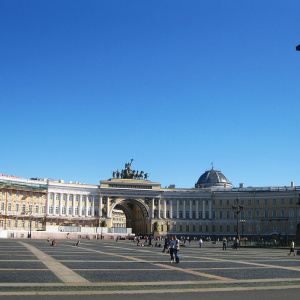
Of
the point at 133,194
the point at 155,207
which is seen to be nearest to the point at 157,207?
the point at 155,207

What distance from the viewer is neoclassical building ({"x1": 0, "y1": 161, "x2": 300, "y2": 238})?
107m

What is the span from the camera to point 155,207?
390 ft

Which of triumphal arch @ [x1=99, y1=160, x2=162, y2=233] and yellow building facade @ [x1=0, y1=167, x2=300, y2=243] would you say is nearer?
yellow building facade @ [x1=0, y1=167, x2=300, y2=243]

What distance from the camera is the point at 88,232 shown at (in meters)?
99.8

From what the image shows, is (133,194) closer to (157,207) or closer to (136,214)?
(157,207)

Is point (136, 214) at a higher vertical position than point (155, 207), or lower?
lower

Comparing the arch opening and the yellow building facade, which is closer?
the yellow building facade

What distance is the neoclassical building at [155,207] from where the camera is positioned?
4208 inches

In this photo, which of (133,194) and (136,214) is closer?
(133,194)

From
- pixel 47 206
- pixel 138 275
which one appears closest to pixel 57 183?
pixel 47 206

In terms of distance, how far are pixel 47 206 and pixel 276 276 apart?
9323cm

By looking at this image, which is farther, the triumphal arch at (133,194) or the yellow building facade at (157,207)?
the triumphal arch at (133,194)

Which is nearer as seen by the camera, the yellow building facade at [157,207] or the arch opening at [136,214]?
the yellow building facade at [157,207]

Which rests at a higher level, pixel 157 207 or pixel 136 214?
pixel 157 207
